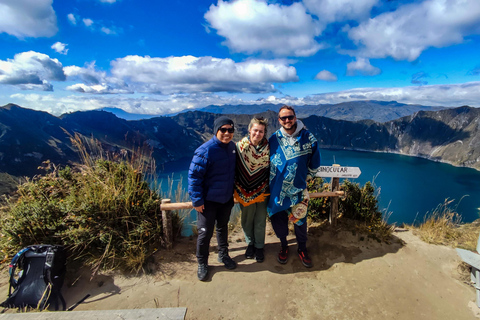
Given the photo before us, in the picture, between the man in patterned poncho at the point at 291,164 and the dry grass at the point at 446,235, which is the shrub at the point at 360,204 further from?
the man in patterned poncho at the point at 291,164

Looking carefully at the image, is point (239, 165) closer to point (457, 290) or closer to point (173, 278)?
point (173, 278)

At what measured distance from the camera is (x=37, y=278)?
8.68 ft

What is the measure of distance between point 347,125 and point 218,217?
18770 cm

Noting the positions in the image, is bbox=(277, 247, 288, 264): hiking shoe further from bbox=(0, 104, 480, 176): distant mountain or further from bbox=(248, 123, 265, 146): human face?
bbox=(0, 104, 480, 176): distant mountain

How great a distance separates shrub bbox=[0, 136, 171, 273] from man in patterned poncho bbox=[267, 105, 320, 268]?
5.84 ft

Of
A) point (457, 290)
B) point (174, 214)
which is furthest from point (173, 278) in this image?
point (457, 290)

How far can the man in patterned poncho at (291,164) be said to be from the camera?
2.85 metres

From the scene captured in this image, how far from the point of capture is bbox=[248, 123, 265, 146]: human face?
2.73m

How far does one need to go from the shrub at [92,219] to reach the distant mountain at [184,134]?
5794 centimetres

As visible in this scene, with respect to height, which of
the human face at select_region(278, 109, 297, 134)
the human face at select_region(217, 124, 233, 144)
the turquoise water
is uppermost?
the human face at select_region(278, 109, 297, 134)

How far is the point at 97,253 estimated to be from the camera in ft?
10.4

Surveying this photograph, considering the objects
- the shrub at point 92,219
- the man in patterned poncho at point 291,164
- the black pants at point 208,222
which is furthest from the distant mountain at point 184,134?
the man in patterned poncho at point 291,164

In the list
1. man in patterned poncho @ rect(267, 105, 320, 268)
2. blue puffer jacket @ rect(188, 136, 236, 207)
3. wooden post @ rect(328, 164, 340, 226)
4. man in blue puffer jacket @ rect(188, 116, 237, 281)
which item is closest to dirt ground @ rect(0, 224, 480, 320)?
man in blue puffer jacket @ rect(188, 116, 237, 281)

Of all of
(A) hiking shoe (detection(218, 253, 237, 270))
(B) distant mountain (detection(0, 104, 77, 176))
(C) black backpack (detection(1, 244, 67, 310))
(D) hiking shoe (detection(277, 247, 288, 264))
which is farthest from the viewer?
(B) distant mountain (detection(0, 104, 77, 176))
